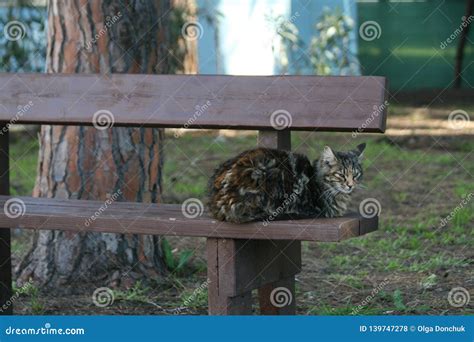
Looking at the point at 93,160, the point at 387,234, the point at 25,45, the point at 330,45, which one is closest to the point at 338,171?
the point at 93,160

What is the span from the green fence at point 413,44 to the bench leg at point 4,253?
11334mm

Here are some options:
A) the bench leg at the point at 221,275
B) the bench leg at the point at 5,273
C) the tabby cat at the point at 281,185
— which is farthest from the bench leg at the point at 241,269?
the bench leg at the point at 5,273

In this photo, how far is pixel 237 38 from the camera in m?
13.6

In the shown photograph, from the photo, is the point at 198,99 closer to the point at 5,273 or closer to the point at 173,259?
the point at 5,273

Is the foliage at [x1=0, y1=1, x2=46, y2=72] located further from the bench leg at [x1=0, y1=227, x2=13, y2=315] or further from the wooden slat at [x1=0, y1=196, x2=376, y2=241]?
the wooden slat at [x1=0, y1=196, x2=376, y2=241]

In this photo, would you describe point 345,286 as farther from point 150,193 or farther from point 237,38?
point 237,38

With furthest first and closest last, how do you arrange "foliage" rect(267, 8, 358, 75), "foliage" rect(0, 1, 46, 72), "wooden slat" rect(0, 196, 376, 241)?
1. "foliage" rect(267, 8, 358, 75)
2. "foliage" rect(0, 1, 46, 72)
3. "wooden slat" rect(0, 196, 376, 241)

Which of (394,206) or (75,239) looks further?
(394,206)

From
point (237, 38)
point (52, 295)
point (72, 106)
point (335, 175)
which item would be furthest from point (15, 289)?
point (237, 38)

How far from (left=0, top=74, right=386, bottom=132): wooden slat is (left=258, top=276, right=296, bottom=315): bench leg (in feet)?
2.72

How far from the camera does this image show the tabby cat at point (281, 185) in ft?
14.6

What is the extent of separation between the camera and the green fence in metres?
16.3

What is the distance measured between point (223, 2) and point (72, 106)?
9.37 m

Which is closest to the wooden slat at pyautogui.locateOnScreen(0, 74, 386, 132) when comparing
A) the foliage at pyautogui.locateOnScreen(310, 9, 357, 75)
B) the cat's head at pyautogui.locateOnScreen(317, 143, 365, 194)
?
the cat's head at pyautogui.locateOnScreen(317, 143, 365, 194)
